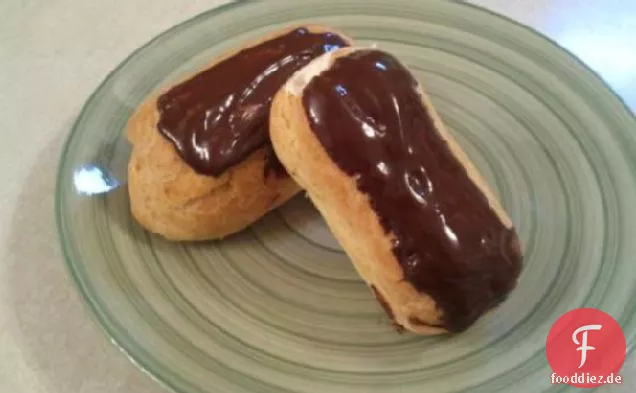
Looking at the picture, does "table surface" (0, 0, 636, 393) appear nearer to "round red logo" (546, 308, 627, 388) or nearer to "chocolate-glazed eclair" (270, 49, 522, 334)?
"round red logo" (546, 308, 627, 388)

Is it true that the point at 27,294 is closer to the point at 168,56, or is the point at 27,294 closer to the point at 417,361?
the point at 168,56

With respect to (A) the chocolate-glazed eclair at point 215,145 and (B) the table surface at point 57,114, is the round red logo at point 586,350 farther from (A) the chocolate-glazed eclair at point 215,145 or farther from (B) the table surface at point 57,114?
(A) the chocolate-glazed eclair at point 215,145

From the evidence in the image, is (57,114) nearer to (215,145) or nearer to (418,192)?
(215,145)

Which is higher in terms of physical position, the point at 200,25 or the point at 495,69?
the point at 200,25

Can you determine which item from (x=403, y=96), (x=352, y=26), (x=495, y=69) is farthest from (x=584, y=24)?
(x=403, y=96)

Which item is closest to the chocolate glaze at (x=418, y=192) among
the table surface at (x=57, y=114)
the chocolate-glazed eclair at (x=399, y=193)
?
the chocolate-glazed eclair at (x=399, y=193)

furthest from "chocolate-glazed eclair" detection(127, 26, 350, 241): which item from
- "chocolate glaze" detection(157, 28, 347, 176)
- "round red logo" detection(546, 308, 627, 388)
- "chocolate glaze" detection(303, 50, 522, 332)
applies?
"round red logo" detection(546, 308, 627, 388)
